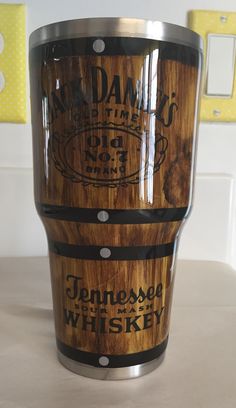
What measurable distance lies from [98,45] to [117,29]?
0.02 meters

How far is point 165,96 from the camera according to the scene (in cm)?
30

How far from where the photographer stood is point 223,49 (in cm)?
75

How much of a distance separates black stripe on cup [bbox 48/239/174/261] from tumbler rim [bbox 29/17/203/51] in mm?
165

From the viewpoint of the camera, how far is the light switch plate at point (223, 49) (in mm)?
728

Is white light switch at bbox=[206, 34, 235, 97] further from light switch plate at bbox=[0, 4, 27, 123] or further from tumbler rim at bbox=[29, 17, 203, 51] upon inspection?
tumbler rim at bbox=[29, 17, 203, 51]

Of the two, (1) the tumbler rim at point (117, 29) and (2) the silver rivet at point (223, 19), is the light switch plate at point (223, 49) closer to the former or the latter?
(2) the silver rivet at point (223, 19)

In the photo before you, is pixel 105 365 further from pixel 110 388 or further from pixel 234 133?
pixel 234 133

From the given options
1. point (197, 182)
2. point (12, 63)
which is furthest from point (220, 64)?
point (12, 63)

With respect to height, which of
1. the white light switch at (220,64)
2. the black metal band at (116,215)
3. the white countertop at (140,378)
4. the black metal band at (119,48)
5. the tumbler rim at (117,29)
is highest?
the white light switch at (220,64)

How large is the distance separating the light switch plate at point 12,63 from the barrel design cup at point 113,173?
0.41 metres

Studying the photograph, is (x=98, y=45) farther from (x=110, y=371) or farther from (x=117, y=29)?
(x=110, y=371)

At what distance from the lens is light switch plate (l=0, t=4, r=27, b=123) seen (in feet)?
2.29

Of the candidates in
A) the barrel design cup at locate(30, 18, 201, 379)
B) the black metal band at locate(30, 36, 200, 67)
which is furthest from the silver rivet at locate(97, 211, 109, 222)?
the black metal band at locate(30, 36, 200, 67)

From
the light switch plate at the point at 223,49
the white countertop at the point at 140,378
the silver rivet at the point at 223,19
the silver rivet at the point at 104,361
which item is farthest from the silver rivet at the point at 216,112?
the silver rivet at the point at 104,361
